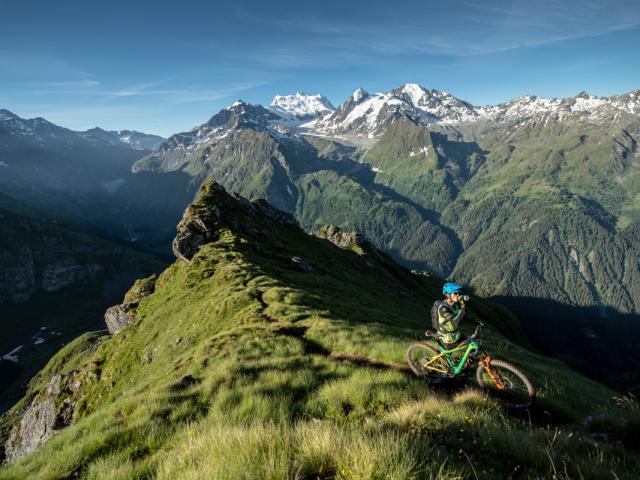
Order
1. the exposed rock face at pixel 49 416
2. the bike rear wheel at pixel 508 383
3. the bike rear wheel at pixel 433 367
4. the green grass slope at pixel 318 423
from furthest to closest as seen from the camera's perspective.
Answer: the exposed rock face at pixel 49 416, the bike rear wheel at pixel 433 367, the bike rear wheel at pixel 508 383, the green grass slope at pixel 318 423

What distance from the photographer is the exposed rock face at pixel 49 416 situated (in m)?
35.2

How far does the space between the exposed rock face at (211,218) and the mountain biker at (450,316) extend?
49123 mm

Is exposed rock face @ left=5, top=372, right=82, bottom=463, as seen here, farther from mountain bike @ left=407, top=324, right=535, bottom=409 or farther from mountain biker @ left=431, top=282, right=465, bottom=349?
mountain biker @ left=431, top=282, right=465, bottom=349

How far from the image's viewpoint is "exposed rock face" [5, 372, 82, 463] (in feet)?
116

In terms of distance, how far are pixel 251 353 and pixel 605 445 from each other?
529 inches

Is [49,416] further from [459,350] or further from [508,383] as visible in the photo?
[508,383]

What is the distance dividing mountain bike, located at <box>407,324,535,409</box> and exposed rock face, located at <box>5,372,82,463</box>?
3671 centimetres

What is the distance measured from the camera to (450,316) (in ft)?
43.0

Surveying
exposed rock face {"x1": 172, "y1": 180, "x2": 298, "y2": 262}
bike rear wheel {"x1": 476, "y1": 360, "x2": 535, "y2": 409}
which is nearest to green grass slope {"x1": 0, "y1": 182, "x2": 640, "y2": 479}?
bike rear wheel {"x1": 476, "y1": 360, "x2": 535, "y2": 409}

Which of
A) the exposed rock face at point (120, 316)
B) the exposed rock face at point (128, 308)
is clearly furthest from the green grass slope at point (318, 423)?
the exposed rock face at point (128, 308)

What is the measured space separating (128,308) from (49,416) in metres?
20.9

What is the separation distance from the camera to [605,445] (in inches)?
278

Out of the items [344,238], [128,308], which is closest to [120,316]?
[128,308]

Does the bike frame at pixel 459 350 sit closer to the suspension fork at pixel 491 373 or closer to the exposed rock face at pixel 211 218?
the suspension fork at pixel 491 373
